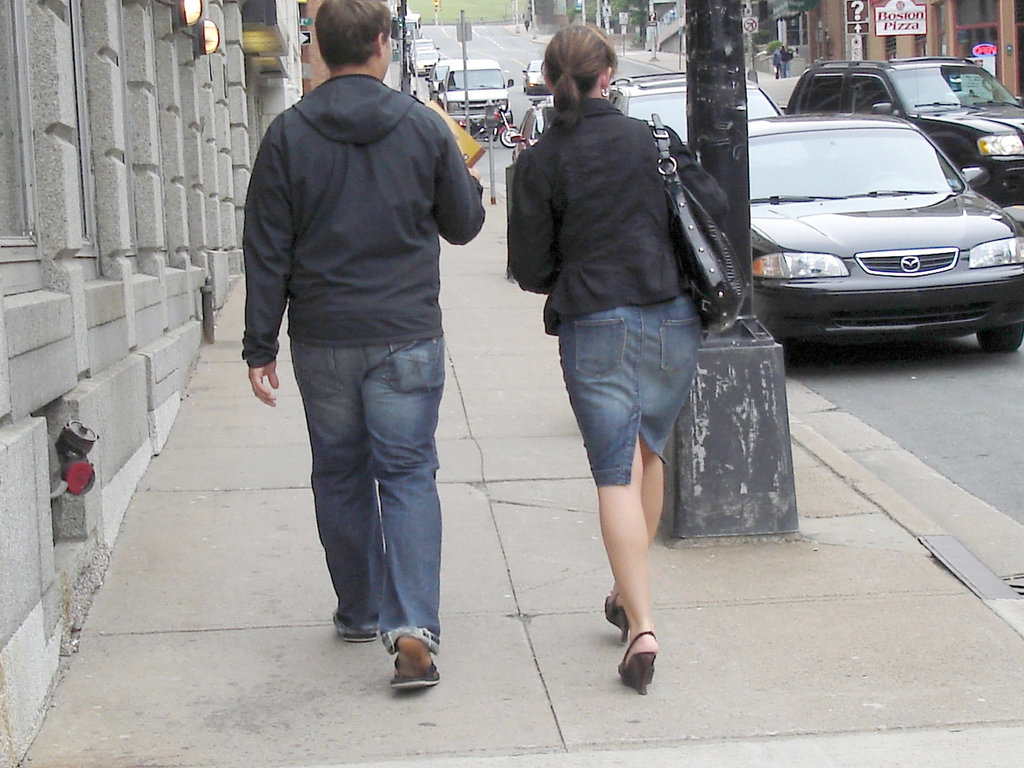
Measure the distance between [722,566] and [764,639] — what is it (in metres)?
0.75

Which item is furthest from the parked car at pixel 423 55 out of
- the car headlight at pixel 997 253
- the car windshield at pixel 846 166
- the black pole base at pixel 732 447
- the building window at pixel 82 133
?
the black pole base at pixel 732 447

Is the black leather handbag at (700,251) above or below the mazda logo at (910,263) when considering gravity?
above

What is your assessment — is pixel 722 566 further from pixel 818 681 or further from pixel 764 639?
pixel 818 681

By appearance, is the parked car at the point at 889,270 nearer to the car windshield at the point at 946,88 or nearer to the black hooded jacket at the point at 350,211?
the black hooded jacket at the point at 350,211

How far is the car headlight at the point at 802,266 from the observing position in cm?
961

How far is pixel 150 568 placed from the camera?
5602mm

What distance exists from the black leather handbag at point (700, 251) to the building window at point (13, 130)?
2.20 m

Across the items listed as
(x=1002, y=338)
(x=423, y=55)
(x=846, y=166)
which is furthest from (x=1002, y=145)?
(x=423, y=55)

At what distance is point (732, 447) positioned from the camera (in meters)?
5.68

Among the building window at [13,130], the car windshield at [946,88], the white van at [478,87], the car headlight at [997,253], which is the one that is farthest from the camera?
the white van at [478,87]

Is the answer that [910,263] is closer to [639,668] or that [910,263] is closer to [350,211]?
[639,668]

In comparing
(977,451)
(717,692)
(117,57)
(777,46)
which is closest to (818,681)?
(717,692)

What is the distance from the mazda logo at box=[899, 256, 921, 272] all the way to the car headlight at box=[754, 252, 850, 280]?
359 millimetres

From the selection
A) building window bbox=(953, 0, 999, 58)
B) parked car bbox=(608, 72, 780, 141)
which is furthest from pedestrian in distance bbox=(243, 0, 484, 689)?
building window bbox=(953, 0, 999, 58)
